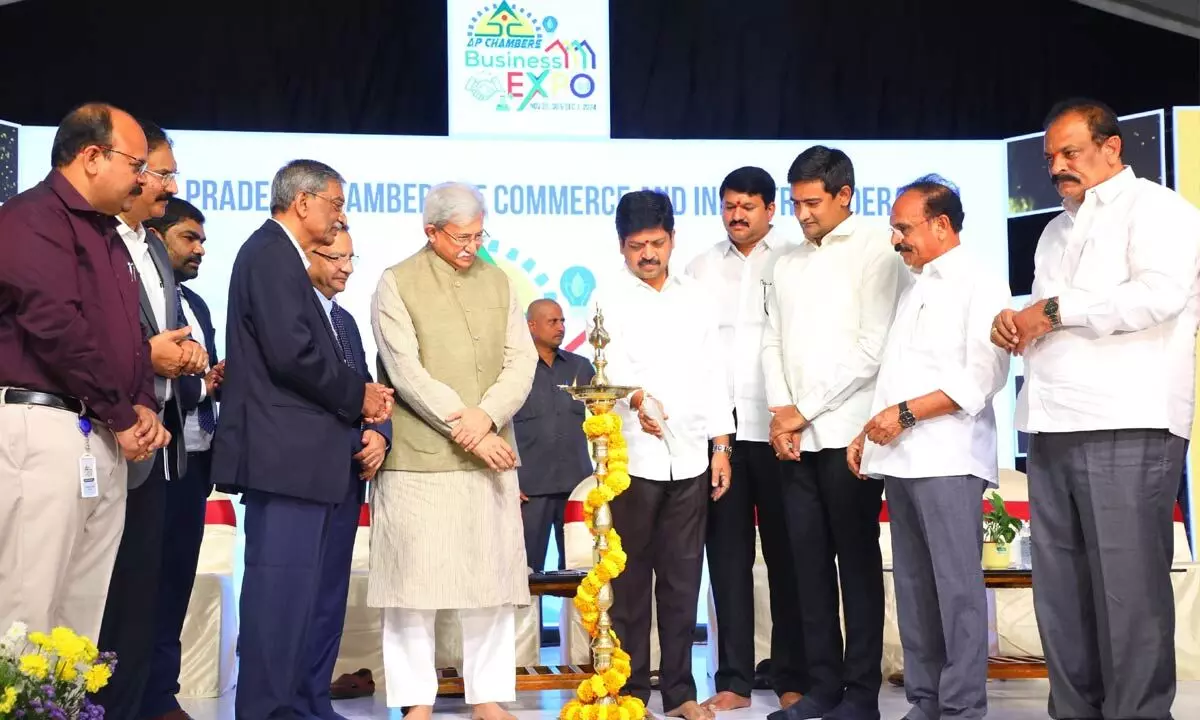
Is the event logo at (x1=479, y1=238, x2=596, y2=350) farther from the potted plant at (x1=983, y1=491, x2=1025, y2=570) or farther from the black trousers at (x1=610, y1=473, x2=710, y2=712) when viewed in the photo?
the black trousers at (x1=610, y1=473, x2=710, y2=712)

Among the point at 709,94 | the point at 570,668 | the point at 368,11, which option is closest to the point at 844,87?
the point at 709,94

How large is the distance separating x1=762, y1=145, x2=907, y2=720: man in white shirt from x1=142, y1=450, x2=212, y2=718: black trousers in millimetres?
1791

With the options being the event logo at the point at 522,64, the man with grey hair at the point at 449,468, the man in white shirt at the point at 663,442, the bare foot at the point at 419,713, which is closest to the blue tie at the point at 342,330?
the man with grey hair at the point at 449,468

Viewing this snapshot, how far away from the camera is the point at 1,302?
297cm

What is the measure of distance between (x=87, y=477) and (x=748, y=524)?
7.36ft

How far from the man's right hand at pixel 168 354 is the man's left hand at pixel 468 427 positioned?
30.6 inches

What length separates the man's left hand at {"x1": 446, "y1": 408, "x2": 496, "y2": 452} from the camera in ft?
12.7

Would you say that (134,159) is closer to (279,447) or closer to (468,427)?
(279,447)

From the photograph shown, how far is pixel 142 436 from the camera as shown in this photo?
10.3 feet

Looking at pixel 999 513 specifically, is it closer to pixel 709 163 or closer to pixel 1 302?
pixel 709 163

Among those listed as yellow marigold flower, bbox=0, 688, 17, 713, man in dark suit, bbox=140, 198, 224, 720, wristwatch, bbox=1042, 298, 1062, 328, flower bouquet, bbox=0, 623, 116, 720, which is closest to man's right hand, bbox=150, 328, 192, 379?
man in dark suit, bbox=140, 198, 224, 720

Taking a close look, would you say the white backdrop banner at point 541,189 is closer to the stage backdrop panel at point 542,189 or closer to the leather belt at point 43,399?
the stage backdrop panel at point 542,189

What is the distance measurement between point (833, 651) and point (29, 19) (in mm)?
5572

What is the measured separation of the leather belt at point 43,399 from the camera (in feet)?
9.68
